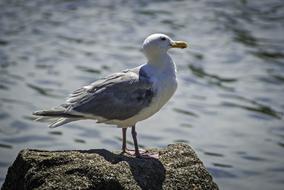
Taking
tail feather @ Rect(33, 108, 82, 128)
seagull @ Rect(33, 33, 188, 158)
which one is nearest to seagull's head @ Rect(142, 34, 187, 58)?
seagull @ Rect(33, 33, 188, 158)

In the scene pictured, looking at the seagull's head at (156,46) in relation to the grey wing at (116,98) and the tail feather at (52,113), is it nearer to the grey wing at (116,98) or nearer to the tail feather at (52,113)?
the grey wing at (116,98)

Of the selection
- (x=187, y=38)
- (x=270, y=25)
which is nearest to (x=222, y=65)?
(x=187, y=38)

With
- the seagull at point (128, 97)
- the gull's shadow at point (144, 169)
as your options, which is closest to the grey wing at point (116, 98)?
the seagull at point (128, 97)

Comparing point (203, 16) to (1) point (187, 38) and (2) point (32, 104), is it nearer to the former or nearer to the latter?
(1) point (187, 38)

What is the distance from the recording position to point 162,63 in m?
8.84

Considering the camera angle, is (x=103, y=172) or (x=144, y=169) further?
(x=144, y=169)

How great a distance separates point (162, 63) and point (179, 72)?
910cm

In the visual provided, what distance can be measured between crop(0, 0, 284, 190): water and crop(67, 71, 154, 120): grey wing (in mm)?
4277

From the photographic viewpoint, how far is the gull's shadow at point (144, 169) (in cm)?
779

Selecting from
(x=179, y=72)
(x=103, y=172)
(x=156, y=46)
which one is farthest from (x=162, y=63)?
(x=179, y=72)

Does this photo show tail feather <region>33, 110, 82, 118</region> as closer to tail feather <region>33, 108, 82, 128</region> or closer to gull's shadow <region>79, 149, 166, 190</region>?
tail feather <region>33, 108, 82, 128</region>

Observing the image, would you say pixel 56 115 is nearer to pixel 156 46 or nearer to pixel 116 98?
pixel 116 98

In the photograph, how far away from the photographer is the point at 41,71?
1756 cm

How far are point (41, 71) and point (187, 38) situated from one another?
5.30 metres
